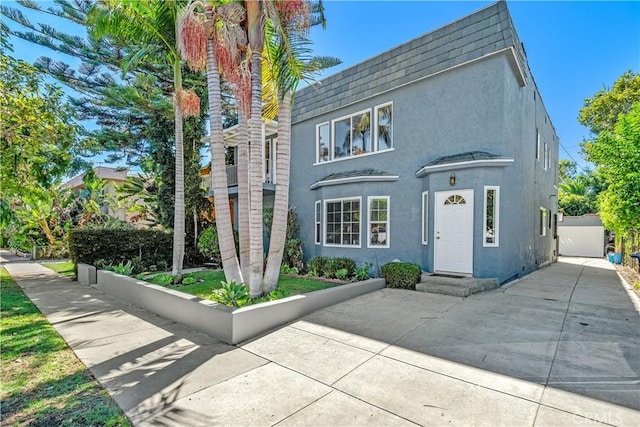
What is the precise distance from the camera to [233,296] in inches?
247

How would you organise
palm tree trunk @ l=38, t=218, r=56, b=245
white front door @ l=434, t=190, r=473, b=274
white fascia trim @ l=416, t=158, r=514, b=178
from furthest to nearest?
palm tree trunk @ l=38, t=218, r=56, b=245 < white front door @ l=434, t=190, r=473, b=274 < white fascia trim @ l=416, t=158, r=514, b=178

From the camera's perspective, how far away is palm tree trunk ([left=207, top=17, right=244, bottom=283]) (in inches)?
273

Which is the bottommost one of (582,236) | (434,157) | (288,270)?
(288,270)

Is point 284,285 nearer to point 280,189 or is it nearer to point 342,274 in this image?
point 342,274

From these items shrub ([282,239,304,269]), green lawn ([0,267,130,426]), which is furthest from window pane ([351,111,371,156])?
Result: green lawn ([0,267,130,426])

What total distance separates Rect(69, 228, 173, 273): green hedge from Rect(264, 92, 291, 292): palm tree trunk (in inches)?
294

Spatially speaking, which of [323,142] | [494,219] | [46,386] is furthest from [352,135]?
[46,386]

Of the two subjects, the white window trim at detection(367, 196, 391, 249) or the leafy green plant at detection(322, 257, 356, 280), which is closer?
the leafy green plant at detection(322, 257, 356, 280)

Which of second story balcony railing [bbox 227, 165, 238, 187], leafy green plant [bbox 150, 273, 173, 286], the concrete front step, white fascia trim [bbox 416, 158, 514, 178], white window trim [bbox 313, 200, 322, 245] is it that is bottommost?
leafy green plant [bbox 150, 273, 173, 286]

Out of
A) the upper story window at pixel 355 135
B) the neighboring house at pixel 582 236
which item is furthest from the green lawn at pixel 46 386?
the neighboring house at pixel 582 236

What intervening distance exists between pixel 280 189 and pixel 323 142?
6.49m

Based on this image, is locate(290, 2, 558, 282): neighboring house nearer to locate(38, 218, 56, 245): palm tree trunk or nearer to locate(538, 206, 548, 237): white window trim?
locate(538, 206, 548, 237): white window trim

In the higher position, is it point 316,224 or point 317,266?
point 316,224

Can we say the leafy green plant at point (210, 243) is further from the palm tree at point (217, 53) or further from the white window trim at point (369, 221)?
the palm tree at point (217, 53)
